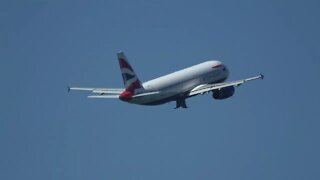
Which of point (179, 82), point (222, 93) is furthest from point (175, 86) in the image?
point (222, 93)

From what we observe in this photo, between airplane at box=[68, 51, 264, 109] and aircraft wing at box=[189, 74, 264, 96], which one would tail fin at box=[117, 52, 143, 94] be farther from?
aircraft wing at box=[189, 74, 264, 96]

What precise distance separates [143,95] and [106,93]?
10.2 m

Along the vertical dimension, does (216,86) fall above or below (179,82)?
below

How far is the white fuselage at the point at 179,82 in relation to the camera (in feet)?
466

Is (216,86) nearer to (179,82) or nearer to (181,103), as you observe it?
(179,82)

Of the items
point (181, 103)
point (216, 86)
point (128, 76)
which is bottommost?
point (181, 103)

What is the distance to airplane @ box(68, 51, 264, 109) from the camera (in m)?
140

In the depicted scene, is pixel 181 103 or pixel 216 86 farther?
pixel 216 86

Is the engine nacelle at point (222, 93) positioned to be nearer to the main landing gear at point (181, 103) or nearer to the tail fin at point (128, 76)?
the main landing gear at point (181, 103)

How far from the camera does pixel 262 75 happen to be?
5728 inches

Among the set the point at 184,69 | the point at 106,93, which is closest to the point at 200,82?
the point at 184,69

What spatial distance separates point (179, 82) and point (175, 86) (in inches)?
46.3

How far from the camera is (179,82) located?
146375 mm

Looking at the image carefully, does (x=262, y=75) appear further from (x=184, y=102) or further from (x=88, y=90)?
(x=88, y=90)
